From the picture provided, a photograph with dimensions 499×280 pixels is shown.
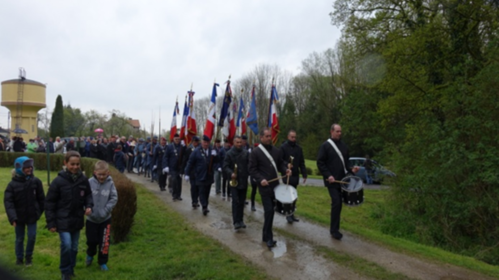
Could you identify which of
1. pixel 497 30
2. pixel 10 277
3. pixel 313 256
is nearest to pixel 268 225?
pixel 313 256

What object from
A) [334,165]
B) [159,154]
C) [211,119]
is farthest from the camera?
[159,154]

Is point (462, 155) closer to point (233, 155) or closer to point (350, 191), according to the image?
point (350, 191)

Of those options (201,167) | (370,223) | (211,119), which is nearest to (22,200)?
(201,167)

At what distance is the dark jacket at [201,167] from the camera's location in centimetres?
1010

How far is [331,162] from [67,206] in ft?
15.6

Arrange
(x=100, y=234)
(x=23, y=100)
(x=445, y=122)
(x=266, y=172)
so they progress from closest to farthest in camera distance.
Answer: (x=100, y=234), (x=266, y=172), (x=445, y=122), (x=23, y=100)

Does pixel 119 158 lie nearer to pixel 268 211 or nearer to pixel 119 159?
pixel 119 159

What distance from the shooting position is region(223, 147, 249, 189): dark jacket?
8.60 m

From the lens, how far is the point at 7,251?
24.5 ft

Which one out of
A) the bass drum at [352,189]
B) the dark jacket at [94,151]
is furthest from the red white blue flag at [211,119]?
the dark jacket at [94,151]

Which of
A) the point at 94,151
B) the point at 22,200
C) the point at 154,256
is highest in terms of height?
the point at 94,151

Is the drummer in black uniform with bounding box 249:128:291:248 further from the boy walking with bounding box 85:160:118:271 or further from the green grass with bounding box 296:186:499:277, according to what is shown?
the boy walking with bounding box 85:160:118:271

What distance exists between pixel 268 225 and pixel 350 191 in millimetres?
1688

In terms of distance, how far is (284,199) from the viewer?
702 cm
